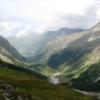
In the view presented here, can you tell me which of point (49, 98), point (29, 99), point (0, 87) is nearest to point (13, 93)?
point (29, 99)

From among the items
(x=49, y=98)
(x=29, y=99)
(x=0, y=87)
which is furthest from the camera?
(x=49, y=98)

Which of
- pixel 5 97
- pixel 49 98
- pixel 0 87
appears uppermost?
pixel 49 98

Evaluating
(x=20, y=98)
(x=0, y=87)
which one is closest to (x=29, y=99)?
(x=20, y=98)

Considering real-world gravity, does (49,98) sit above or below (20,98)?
above

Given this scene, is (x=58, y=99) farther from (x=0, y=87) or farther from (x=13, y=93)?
(x=13, y=93)

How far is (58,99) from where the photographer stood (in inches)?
7800

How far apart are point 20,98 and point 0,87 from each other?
23307mm

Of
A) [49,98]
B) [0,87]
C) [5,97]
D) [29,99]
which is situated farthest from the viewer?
[49,98]

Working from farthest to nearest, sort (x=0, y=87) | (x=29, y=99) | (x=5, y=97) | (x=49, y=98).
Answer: (x=49, y=98)
(x=0, y=87)
(x=29, y=99)
(x=5, y=97)

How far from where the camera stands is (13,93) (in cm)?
11000

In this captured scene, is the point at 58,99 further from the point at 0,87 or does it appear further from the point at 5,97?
the point at 5,97

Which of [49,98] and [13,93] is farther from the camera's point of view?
[49,98]

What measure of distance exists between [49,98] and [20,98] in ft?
280

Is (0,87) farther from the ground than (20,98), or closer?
farther from the ground
